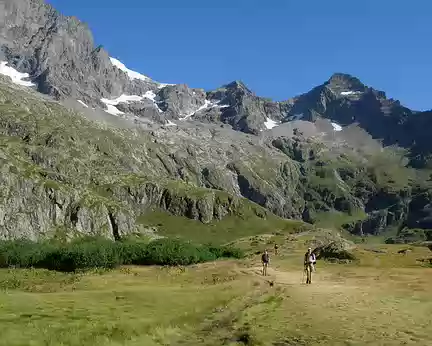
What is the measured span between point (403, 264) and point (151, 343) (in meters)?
61.4

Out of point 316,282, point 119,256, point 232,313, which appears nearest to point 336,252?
point 316,282

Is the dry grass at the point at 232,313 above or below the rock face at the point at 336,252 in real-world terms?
below

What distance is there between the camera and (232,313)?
4384 centimetres

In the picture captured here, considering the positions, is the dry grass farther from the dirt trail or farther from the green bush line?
the green bush line

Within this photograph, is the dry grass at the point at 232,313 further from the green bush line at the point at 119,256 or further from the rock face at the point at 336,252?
the green bush line at the point at 119,256

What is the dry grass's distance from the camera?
3338 centimetres

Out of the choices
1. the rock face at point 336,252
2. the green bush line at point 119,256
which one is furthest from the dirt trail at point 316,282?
the green bush line at point 119,256

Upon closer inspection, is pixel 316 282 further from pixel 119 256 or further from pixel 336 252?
pixel 119 256

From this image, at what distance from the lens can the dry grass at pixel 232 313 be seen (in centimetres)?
3338

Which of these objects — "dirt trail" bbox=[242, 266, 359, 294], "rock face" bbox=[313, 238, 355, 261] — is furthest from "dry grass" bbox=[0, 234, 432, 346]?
"rock face" bbox=[313, 238, 355, 261]

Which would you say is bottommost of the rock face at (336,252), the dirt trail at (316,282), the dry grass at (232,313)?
the dry grass at (232,313)

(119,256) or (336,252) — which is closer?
(336,252)

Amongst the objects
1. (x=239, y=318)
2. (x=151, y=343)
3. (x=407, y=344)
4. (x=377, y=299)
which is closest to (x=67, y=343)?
(x=151, y=343)

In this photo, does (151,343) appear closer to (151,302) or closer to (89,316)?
(89,316)
